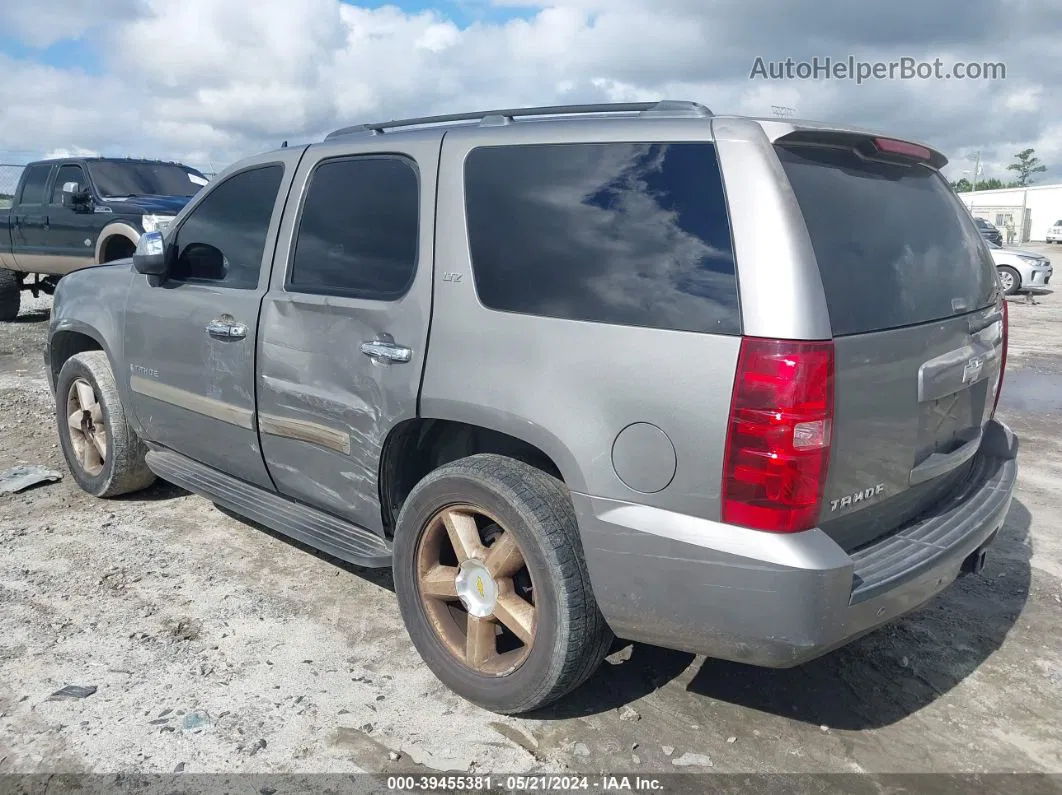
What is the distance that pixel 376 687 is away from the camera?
A: 123 inches

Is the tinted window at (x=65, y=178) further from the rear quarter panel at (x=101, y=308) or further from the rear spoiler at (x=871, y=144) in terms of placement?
the rear spoiler at (x=871, y=144)

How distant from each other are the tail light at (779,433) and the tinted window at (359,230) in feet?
4.45

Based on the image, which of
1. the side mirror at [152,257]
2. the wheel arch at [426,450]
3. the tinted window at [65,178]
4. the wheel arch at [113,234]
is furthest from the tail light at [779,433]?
A: the tinted window at [65,178]

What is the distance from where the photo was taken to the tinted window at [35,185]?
10695 mm

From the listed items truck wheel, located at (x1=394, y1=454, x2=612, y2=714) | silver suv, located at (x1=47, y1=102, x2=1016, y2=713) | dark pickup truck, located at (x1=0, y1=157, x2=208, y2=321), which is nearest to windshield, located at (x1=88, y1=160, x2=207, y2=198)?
dark pickup truck, located at (x1=0, y1=157, x2=208, y2=321)

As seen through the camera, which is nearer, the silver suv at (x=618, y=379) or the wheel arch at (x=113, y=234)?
the silver suv at (x=618, y=379)

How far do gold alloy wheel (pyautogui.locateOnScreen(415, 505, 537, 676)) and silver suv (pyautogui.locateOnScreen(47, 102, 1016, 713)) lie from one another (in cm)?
1

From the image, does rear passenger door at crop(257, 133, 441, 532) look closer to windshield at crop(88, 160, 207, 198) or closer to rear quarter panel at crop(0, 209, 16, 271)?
windshield at crop(88, 160, 207, 198)

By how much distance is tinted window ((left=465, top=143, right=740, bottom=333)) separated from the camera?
7.93 ft

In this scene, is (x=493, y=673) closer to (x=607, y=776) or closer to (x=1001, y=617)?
(x=607, y=776)

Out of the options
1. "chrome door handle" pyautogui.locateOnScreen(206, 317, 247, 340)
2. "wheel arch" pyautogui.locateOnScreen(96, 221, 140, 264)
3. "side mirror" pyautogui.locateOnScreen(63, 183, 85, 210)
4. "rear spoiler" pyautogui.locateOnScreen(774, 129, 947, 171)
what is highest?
"side mirror" pyautogui.locateOnScreen(63, 183, 85, 210)

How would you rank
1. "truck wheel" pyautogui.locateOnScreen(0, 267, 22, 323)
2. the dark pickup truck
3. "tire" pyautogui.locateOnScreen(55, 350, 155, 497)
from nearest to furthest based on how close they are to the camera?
1. "tire" pyautogui.locateOnScreen(55, 350, 155, 497)
2. the dark pickup truck
3. "truck wheel" pyautogui.locateOnScreen(0, 267, 22, 323)

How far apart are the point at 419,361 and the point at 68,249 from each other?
9112 millimetres

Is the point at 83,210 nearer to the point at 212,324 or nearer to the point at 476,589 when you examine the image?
the point at 212,324
